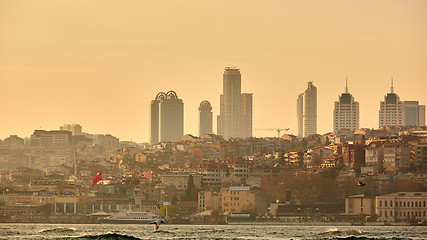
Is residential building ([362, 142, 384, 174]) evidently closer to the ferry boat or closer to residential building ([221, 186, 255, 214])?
residential building ([221, 186, 255, 214])

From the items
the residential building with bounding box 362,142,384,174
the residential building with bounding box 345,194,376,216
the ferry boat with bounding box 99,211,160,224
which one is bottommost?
the ferry boat with bounding box 99,211,160,224

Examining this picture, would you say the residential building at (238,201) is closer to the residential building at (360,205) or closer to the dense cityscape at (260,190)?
the dense cityscape at (260,190)

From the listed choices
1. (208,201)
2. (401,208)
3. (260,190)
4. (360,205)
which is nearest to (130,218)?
(208,201)

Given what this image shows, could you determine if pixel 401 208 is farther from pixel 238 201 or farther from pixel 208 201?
pixel 208 201

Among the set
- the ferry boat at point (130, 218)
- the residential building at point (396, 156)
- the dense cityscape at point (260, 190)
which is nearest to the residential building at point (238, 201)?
the dense cityscape at point (260, 190)

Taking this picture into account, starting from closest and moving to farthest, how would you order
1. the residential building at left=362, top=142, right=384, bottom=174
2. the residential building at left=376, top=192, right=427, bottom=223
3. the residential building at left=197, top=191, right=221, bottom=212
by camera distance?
the residential building at left=376, top=192, right=427, bottom=223, the residential building at left=197, top=191, right=221, bottom=212, the residential building at left=362, top=142, right=384, bottom=174

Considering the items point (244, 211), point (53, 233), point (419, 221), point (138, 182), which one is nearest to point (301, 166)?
point (138, 182)

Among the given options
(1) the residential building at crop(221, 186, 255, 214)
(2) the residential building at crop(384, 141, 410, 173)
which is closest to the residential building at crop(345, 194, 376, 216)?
(1) the residential building at crop(221, 186, 255, 214)

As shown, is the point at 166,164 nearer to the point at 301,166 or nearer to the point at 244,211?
the point at 301,166
